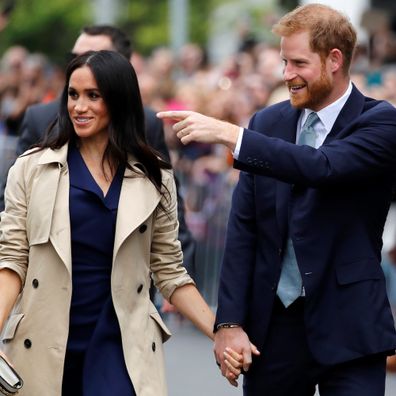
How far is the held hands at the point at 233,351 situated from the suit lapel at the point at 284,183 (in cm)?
48

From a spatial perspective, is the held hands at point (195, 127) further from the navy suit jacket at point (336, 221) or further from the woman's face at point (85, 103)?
the woman's face at point (85, 103)

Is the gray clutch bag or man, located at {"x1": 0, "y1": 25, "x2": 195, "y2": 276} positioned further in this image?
man, located at {"x1": 0, "y1": 25, "x2": 195, "y2": 276}

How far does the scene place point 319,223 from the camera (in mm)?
5820

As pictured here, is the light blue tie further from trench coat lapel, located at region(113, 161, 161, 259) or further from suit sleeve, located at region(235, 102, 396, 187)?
trench coat lapel, located at region(113, 161, 161, 259)

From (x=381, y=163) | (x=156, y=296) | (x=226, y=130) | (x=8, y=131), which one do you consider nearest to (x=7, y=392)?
(x=226, y=130)

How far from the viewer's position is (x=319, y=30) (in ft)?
19.1

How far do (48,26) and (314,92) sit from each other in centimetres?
3452

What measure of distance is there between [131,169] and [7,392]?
107 centimetres

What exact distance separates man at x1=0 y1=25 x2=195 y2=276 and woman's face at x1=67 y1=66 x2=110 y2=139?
1339mm

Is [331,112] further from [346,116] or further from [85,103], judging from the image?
[85,103]

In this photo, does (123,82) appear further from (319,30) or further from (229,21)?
(229,21)

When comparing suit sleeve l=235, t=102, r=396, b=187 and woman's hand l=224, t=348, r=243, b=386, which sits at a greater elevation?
suit sleeve l=235, t=102, r=396, b=187

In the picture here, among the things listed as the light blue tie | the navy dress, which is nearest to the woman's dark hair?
the navy dress

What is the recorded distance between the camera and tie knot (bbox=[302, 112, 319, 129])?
5.94 m
